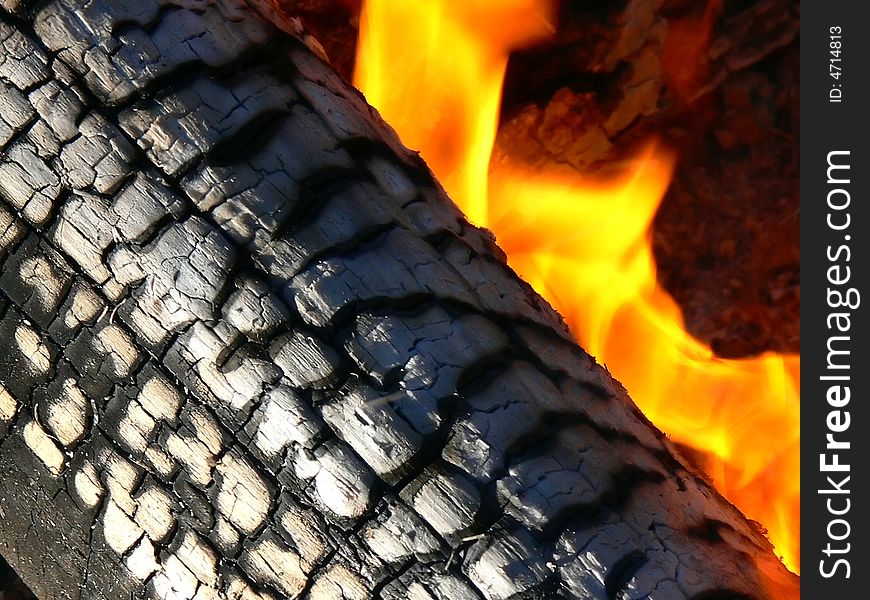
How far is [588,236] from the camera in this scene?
2256 mm

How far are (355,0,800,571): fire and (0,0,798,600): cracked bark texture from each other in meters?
0.82

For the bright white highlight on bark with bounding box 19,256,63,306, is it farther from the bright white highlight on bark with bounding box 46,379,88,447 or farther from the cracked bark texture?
the bright white highlight on bark with bounding box 46,379,88,447

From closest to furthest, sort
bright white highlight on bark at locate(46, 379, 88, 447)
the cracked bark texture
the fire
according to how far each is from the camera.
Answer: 1. the cracked bark texture
2. bright white highlight on bark at locate(46, 379, 88, 447)
3. the fire

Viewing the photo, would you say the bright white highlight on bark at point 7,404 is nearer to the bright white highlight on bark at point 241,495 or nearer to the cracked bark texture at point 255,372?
the cracked bark texture at point 255,372

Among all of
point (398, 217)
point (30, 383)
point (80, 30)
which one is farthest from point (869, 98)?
point (30, 383)

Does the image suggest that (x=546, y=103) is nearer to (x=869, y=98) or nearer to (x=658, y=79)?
(x=658, y=79)

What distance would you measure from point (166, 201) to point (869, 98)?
143 centimetres

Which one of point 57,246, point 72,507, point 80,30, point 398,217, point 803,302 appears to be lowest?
point 72,507

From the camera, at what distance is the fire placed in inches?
81.8

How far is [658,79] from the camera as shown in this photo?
7.68 ft

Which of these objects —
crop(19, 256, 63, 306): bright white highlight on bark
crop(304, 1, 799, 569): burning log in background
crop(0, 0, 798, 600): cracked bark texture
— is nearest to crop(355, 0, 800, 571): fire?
crop(304, 1, 799, 569): burning log in background

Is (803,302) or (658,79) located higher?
(658,79)

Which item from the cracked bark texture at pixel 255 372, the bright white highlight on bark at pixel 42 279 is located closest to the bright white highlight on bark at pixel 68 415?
the cracked bark texture at pixel 255 372

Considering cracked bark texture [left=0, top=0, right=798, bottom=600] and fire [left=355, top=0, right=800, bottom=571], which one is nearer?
cracked bark texture [left=0, top=0, right=798, bottom=600]
